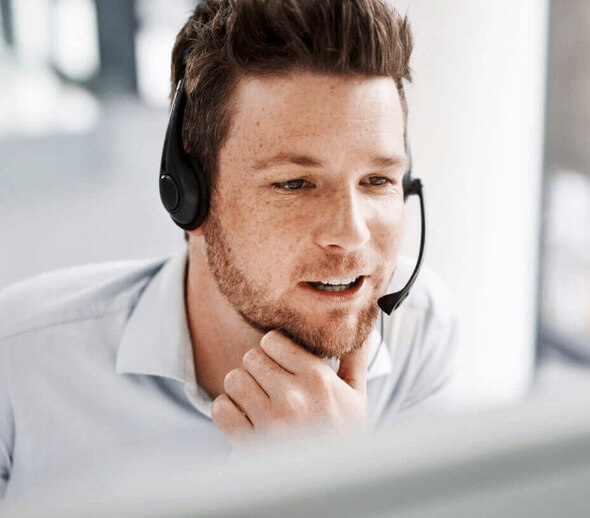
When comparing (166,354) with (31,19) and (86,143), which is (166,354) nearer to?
(86,143)

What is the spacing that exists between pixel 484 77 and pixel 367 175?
0.30m

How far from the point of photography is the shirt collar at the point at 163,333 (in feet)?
2.66

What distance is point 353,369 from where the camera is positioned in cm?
82

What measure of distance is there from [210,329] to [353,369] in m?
0.18

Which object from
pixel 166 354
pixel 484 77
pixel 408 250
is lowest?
pixel 166 354

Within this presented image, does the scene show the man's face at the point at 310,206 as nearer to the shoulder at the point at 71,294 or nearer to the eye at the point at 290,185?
the eye at the point at 290,185

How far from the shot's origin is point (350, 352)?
0.82 m

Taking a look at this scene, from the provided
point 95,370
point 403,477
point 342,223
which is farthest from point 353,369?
point 403,477

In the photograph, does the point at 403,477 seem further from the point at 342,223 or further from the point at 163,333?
the point at 163,333

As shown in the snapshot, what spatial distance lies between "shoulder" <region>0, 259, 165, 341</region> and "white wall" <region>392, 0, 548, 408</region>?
0.39 metres

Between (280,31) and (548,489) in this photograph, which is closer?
(548,489)

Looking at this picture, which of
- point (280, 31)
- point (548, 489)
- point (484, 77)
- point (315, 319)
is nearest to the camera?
point (548, 489)

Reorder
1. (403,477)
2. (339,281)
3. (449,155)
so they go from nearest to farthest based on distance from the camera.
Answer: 1. (403,477)
2. (339,281)
3. (449,155)

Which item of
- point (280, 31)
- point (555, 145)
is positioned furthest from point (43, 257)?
point (555, 145)
